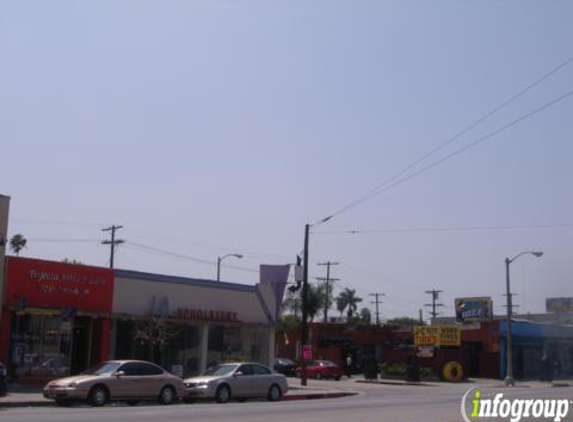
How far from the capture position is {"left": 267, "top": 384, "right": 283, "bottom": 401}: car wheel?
30.4 m

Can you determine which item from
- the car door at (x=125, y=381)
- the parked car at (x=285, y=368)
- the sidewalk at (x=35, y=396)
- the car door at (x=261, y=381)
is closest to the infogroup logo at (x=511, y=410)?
the car door at (x=261, y=381)

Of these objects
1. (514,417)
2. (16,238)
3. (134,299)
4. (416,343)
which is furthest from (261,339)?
(16,238)

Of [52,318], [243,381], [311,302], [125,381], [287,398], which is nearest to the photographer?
[125,381]

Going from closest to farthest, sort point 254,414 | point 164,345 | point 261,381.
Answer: point 254,414, point 261,381, point 164,345

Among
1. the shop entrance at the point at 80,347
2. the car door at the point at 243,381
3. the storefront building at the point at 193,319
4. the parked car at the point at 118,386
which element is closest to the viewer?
the parked car at the point at 118,386

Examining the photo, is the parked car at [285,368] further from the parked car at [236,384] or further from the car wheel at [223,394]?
the car wheel at [223,394]

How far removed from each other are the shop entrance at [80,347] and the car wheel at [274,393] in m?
9.20

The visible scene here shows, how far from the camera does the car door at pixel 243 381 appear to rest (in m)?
29.3

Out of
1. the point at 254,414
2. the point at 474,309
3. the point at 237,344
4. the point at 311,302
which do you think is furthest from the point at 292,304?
the point at 254,414

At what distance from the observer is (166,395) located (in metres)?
27.7

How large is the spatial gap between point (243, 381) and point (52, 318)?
9.21m

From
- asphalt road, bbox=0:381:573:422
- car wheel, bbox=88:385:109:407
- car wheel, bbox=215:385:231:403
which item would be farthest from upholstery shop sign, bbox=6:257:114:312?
asphalt road, bbox=0:381:573:422

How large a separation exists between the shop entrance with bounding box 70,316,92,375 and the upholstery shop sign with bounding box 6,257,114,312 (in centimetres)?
107

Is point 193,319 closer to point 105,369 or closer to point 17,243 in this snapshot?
point 105,369
